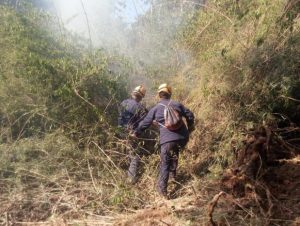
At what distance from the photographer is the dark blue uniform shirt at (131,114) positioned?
23.5ft

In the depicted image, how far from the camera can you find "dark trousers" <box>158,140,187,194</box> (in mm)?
6148

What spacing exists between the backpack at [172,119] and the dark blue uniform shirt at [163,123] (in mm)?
71

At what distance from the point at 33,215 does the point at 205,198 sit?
229 cm

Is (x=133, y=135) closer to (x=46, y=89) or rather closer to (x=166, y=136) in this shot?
(x=166, y=136)

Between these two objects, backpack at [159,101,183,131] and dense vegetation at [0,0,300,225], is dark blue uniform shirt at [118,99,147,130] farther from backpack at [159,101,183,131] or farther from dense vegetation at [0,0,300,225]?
backpack at [159,101,183,131]

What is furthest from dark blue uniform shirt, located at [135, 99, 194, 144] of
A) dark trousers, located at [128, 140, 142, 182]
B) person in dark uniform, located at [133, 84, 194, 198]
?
dark trousers, located at [128, 140, 142, 182]

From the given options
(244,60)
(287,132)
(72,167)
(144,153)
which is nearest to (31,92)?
(72,167)

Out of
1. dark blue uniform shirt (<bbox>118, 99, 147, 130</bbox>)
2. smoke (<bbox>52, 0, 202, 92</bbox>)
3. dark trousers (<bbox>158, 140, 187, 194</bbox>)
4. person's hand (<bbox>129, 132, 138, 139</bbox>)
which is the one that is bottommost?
dark trousers (<bbox>158, 140, 187, 194</bbox>)

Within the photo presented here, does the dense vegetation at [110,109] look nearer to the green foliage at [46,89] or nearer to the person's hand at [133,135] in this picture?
the green foliage at [46,89]

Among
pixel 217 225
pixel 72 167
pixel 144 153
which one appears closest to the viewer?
pixel 217 225

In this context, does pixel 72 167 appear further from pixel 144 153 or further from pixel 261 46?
pixel 261 46

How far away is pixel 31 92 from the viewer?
697 cm

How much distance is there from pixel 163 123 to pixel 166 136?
0.22 metres

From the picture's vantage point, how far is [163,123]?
6.46m
